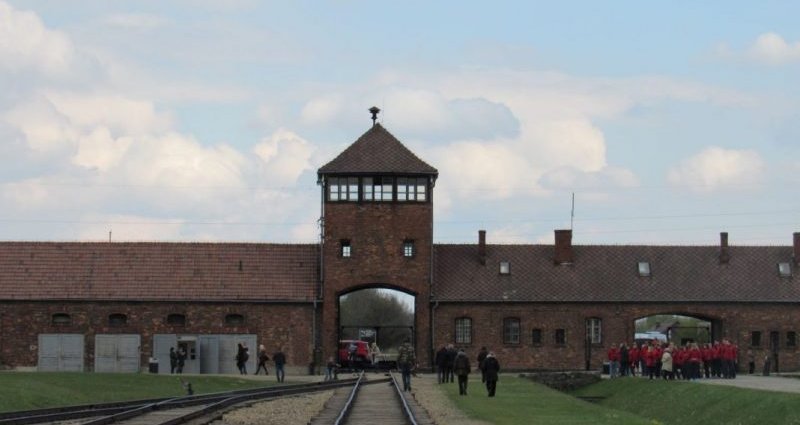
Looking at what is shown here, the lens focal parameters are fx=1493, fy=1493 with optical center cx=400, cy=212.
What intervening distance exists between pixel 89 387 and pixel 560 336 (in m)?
25.4

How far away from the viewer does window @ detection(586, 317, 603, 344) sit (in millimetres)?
62562

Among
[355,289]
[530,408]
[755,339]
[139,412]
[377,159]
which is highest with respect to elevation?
[377,159]

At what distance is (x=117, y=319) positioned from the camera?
60.2 meters

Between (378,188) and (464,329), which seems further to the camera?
(464,329)

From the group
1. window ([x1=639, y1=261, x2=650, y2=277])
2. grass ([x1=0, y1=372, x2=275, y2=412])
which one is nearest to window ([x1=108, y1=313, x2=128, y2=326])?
grass ([x1=0, y1=372, x2=275, y2=412])

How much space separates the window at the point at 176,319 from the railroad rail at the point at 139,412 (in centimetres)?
1989

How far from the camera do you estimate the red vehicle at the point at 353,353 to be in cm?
→ 6662

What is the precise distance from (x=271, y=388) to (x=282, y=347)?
16.3 m

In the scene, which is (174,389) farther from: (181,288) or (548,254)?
(548,254)

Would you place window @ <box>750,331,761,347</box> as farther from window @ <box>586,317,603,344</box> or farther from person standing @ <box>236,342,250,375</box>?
person standing @ <box>236,342,250,375</box>

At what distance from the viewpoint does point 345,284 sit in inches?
2418

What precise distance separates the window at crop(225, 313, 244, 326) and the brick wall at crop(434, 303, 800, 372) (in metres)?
8.02

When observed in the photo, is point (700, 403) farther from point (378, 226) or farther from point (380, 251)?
point (378, 226)

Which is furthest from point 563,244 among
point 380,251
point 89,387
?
point 89,387
